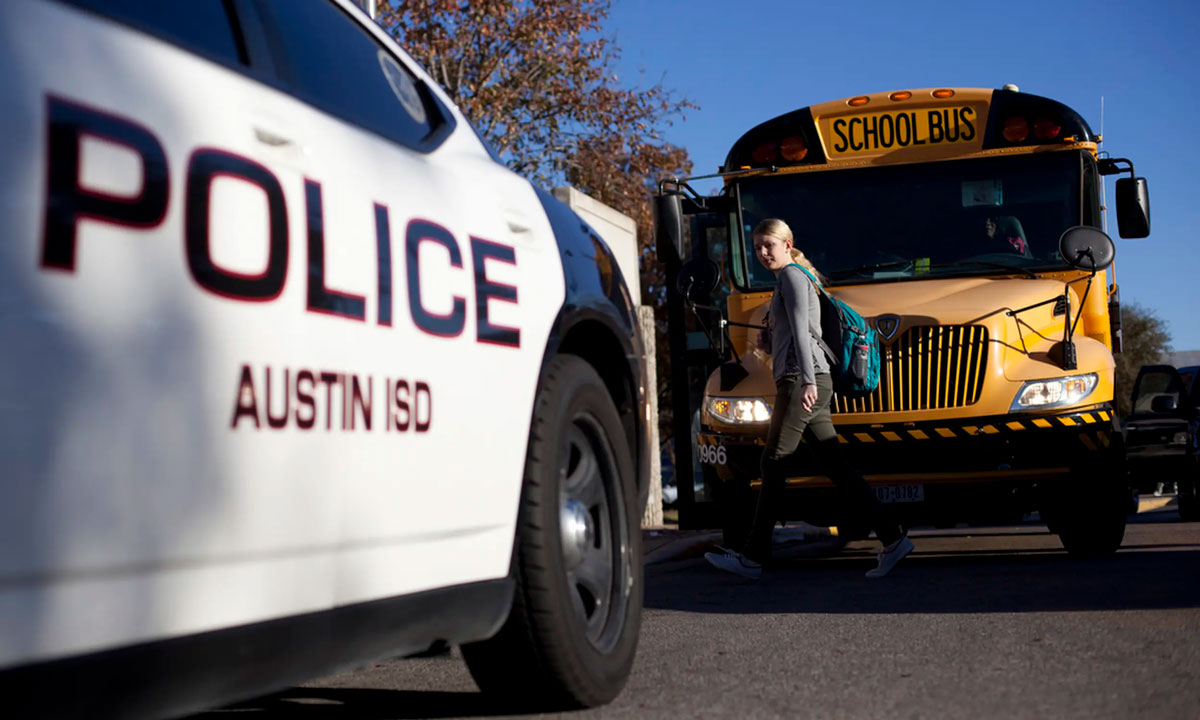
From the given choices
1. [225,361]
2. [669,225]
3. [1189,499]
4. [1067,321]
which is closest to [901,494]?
[1067,321]

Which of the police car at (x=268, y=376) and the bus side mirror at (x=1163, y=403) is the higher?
the bus side mirror at (x=1163, y=403)

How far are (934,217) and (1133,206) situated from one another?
4.27ft

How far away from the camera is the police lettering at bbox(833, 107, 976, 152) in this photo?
10.2m

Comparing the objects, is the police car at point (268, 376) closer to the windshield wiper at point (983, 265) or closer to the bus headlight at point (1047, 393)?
the bus headlight at point (1047, 393)

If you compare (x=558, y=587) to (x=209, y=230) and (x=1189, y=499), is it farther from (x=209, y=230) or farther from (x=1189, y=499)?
(x=1189, y=499)

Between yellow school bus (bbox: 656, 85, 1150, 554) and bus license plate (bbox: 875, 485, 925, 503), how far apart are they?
13mm

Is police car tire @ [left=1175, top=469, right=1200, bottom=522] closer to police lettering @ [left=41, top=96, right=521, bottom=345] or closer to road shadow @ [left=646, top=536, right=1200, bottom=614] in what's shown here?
road shadow @ [left=646, top=536, right=1200, bottom=614]

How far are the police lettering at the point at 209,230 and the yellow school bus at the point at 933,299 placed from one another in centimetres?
592

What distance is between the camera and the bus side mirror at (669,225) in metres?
9.96

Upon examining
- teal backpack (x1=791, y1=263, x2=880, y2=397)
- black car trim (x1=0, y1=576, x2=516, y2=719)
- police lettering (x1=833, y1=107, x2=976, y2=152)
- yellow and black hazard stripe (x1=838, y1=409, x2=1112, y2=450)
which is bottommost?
black car trim (x1=0, y1=576, x2=516, y2=719)

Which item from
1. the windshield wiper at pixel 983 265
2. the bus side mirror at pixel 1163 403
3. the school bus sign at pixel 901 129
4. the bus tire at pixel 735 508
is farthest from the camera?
the bus side mirror at pixel 1163 403

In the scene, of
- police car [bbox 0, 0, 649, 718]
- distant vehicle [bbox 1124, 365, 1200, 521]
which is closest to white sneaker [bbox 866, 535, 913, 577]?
police car [bbox 0, 0, 649, 718]

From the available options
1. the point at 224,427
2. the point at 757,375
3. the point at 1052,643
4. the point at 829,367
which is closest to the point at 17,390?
the point at 224,427

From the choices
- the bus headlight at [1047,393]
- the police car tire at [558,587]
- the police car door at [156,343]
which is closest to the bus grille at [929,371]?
the bus headlight at [1047,393]
